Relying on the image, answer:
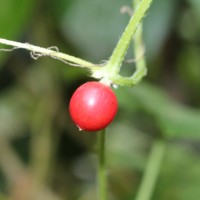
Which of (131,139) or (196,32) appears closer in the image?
(196,32)

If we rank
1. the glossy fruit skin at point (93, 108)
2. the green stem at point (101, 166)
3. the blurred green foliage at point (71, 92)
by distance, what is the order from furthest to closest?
the blurred green foliage at point (71, 92) → the green stem at point (101, 166) → the glossy fruit skin at point (93, 108)

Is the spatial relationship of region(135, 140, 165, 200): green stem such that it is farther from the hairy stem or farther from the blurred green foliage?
the hairy stem

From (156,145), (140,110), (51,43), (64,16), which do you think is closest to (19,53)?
(51,43)

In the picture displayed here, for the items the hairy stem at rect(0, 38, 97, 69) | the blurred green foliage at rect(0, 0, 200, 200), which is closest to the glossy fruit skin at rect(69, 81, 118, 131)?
the hairy stem at rect(0, 38, 97, 69)

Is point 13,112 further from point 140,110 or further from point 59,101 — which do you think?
point 140,110

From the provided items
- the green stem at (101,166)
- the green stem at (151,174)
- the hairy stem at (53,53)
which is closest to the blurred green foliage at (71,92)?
the green stem at (151,174)

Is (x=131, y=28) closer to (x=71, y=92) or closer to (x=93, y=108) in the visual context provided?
(x=93, y=108)

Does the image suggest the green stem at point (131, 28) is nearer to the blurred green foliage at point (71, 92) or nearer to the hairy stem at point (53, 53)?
the hairy stem at point (53, 53)
